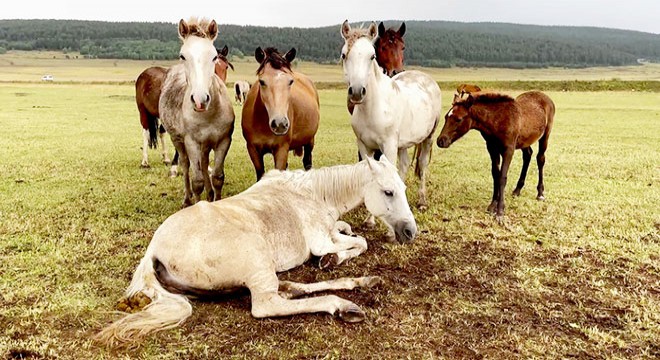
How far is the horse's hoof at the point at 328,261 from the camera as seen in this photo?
486cm

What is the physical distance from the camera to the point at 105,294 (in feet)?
13.9

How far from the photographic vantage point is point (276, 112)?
18.4ft

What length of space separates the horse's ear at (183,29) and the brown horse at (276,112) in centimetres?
88

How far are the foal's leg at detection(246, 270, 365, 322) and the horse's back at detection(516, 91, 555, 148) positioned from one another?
4711 mm

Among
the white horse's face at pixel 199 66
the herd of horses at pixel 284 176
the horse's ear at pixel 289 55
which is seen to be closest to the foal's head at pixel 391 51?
the herd of horses at pixel 284 176

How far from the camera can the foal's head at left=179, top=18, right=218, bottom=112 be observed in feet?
18.1

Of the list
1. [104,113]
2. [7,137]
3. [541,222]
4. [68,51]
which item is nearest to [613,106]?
[541,222]

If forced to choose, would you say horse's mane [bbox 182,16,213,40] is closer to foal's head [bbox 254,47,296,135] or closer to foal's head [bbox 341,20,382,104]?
foal's head [bbox 254,47,296,135]

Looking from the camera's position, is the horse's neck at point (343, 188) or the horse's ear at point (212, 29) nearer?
the horse's neck at point (343, 188)

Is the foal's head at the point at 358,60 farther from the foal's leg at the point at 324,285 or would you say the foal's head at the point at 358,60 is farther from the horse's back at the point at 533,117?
the horse's back at the point at 533,117

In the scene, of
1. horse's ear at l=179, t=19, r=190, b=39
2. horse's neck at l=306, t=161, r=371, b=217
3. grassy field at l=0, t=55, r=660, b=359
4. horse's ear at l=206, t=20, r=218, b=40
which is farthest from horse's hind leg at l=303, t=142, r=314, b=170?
horse's neck at l=306, t=161, r=371, b=217

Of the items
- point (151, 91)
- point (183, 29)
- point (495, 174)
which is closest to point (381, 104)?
point (495, 174)

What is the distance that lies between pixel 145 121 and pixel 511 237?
7.78 metres

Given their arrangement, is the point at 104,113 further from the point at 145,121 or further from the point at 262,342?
the point at 262,342
